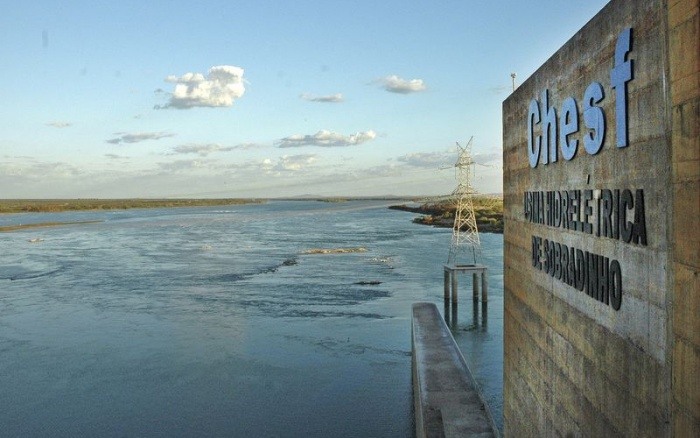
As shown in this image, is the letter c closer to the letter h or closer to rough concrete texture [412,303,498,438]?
the letter h

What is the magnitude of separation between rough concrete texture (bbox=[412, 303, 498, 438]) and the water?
183 centimetres

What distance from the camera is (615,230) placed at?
21.1 feet

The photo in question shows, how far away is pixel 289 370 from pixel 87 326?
1226cm

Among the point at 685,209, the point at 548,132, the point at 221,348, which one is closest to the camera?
the point at 685,209

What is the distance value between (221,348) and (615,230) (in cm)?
2101

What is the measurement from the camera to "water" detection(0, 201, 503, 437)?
18.1m

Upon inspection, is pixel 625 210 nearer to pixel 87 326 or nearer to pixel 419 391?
pixel 419 391

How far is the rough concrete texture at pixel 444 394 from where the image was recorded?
13.4m

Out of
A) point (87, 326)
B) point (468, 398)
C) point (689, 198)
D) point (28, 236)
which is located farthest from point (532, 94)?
point (28, 236)

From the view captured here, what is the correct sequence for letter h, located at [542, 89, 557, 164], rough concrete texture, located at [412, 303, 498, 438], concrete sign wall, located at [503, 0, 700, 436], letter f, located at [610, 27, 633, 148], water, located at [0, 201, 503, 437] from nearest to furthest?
concrete sign wall, located at [503, 0, 700, 436], letter f, located at [610, 27, 633, 148], letter h, located at [542, 89, 557, 164], rough concrete texture, located at [412, 303, 498, 438], water, located at [0, 201, 503, 437]

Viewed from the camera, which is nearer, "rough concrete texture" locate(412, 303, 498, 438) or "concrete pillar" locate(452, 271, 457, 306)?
"rough concrete texture" locate(412, 303, 498, 438)

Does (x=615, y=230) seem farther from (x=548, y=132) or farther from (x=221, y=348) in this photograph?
(x=221, y=348)

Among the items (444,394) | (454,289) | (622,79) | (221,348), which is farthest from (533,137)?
(454,289)

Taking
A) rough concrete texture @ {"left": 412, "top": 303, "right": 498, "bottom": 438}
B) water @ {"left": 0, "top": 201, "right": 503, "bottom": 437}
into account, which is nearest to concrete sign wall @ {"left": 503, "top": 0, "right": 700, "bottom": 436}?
rough concrete texture @ {"left": 412, "top": 303, "right": 498, "bottom": 438}
